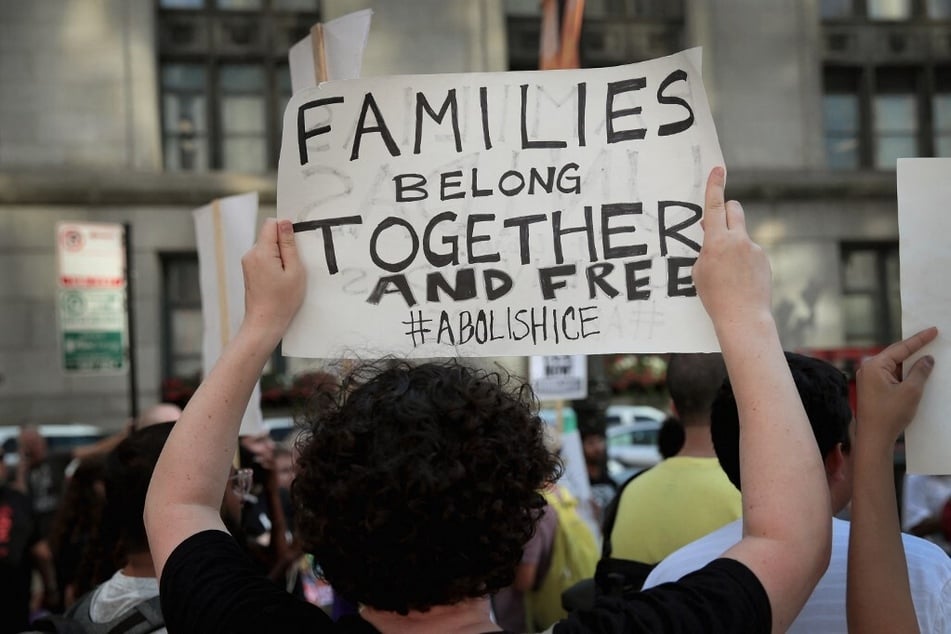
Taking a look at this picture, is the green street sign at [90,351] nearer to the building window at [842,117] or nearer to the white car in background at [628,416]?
the white car in background at [628,416]

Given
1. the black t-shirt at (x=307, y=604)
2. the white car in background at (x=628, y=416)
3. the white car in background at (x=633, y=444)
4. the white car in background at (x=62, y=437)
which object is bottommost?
the white car in background at (x=633, y=444)

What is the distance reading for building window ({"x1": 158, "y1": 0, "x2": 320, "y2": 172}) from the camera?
1794 centimetres

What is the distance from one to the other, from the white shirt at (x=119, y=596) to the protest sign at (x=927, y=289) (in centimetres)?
171

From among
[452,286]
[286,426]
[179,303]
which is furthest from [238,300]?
[179,303]

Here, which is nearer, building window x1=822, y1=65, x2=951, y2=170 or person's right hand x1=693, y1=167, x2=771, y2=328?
person's right hand x1=693, y1=167, x2=771, y2=328

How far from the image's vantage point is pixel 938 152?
19.7 metres

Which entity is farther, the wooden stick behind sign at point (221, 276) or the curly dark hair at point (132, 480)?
the wooden stick behind sign at point (221, 276)

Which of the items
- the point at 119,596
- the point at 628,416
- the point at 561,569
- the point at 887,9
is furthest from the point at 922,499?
the point at 887,9

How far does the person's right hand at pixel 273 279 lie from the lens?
5.89 feet

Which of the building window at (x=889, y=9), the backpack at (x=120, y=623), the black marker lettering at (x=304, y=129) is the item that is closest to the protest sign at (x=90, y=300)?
the backpack at (x=120, y=623)

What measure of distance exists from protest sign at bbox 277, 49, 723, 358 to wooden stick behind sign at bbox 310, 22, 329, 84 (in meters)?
0.70

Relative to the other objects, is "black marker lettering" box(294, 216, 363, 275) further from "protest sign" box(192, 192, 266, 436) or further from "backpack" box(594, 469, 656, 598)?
"backpack" box(594, 469, 656, 598)

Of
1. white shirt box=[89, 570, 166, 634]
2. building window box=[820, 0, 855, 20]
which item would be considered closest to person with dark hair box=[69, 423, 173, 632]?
white shirt box=[89, 570, 166, 634]

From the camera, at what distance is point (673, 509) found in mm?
3160
